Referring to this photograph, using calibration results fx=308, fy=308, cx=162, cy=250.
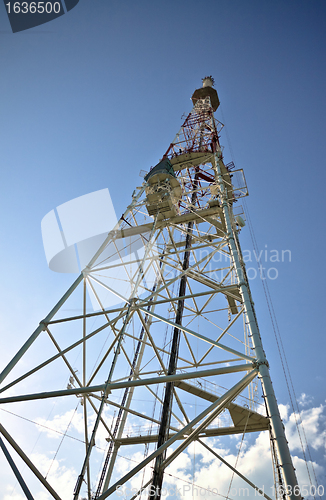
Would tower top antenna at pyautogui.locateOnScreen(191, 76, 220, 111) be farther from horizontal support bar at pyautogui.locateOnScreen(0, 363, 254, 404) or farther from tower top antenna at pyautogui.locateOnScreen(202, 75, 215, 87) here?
horizontal support bar at pyautogui.locateOnScreen(0, 363, 254, 404)

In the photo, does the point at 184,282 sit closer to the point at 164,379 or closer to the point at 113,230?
the point at 113,230

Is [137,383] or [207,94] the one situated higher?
[207,94]

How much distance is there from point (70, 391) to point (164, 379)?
2.74m

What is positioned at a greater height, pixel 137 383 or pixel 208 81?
pixel 208 81

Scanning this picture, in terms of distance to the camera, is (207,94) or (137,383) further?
(207,94)

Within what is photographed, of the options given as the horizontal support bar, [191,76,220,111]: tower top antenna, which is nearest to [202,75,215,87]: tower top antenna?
[191,76,220,111]: tower top antenna

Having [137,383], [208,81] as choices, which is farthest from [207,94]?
[137,383]

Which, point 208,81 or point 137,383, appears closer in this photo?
point 137,383

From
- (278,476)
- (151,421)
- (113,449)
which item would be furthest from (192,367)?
(278,476)

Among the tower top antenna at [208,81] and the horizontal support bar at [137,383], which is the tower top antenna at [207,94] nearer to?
the tower top antenna at [208,81]

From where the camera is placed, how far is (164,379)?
24.5 ft

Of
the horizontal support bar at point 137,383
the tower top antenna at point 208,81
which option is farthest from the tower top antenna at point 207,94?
the horizontal support bar at point 137,383

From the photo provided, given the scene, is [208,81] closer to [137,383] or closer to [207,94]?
[207,94]

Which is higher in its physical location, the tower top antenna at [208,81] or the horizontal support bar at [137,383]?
the tower top antenna at [208,81]
